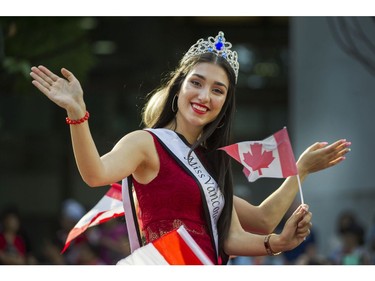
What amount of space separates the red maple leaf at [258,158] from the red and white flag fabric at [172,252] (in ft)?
1.85

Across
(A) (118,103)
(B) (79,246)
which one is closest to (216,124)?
(B) (79,246)

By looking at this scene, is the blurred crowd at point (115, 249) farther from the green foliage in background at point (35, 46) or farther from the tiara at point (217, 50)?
the tiara at point (217, 50)

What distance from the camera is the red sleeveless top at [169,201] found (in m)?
4.24

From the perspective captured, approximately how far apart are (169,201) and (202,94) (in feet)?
1.59

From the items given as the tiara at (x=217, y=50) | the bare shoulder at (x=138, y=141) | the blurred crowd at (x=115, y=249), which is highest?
the tiara at (x=217, y=50)

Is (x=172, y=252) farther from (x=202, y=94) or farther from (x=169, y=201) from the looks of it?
(x=202, y=94)

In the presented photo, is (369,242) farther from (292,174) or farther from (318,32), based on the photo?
(292,174)

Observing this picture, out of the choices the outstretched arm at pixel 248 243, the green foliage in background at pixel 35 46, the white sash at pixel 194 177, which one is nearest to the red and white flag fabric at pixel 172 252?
the white sash at pixel 194 177

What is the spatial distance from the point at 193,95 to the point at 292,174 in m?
0.59

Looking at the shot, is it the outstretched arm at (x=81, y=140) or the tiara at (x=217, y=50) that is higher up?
the tiara at (x=217, y=50)

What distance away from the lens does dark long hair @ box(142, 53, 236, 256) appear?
4.44 metres

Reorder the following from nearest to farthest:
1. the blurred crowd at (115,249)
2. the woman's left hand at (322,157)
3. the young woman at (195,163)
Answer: the young woman at (195,163) → the woman's left hand at (322,157) → the blurred crowd at (115,249)

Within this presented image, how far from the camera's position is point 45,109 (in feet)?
66.0
